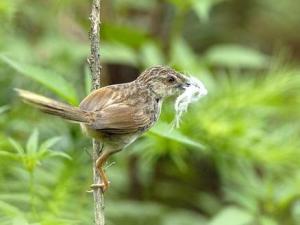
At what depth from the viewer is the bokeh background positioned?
3646 mm

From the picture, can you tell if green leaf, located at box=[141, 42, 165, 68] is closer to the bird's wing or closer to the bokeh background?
the bokeh background

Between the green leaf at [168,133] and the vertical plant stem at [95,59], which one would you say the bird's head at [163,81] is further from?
the vertical plant stem at [95,59]

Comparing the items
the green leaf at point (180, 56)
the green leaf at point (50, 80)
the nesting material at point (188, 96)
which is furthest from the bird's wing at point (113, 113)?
the green leaf at point (180, 56)

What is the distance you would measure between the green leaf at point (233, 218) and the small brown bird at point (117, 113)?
0.68m

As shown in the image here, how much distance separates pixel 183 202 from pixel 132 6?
112cm

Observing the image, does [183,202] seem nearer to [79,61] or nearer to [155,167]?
[155,167]

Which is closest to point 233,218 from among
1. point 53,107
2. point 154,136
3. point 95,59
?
point 154,136

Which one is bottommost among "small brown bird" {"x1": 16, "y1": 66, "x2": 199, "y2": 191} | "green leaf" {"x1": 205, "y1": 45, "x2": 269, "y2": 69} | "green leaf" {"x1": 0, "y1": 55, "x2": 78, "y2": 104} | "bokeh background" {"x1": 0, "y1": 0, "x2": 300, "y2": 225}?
"small brown bird" {"x1": 16, "y1": 66, "x2": 199, "y2": 191}

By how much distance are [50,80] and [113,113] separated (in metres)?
0.36

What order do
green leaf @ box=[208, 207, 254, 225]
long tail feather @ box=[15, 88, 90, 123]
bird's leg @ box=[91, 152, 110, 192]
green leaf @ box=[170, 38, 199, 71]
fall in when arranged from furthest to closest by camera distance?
green leaf @ box=[170, 38, 199, 71]
green leaf @ box=[208, 207, 254, 225]
bird's leg @ box=[91, 152, 110, 192]
long tail feather @ box=[15, 88, 90, 123]

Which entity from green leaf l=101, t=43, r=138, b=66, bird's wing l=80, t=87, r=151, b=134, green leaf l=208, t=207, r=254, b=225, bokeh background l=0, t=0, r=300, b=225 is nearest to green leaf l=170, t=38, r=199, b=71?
bokeh background l=0, t=0, r=300, b=225

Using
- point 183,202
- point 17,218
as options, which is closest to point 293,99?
point 183,202

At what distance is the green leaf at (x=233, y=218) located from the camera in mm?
3424

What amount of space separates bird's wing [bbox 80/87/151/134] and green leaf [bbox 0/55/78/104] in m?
0.20
